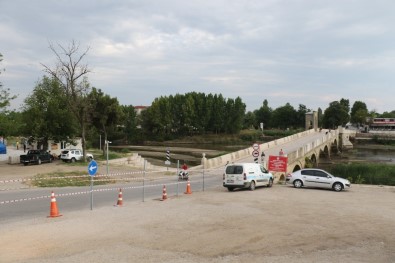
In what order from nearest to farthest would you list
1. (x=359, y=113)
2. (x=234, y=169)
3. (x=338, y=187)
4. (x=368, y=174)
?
1. (x=234, y=169)
2. (x=338, y=187)
3. (x=368, y=174)
4. (x=359, y=113)

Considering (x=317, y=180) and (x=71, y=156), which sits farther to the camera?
(x=71, y=156)

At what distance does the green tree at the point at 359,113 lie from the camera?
549ft

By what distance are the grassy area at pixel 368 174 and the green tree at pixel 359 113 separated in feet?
440

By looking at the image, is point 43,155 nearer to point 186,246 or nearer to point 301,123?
point 186,246

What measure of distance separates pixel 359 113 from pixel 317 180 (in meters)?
152

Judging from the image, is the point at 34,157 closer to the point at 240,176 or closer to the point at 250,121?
the point at 240,176

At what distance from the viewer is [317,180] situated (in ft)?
91.3

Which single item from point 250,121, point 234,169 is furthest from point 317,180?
point 250,121

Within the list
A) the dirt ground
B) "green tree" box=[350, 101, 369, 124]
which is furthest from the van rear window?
"green tree" box=[350, 101, 369, 124]

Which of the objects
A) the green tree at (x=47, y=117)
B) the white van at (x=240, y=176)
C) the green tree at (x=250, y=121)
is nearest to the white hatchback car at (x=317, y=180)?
the white van at (x=240, y=176)

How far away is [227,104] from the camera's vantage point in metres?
141

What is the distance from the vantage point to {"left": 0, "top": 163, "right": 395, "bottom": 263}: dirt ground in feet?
30.9

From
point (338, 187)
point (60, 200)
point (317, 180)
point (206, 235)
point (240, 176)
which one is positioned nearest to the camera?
point (206, 235)

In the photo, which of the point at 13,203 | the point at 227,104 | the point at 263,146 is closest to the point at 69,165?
the point at 13,203
